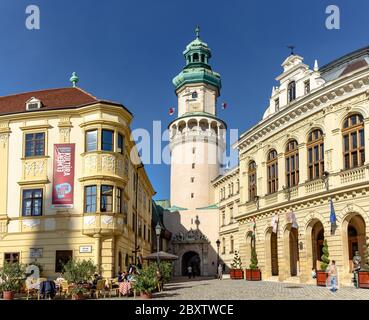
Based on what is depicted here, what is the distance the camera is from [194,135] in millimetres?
74000

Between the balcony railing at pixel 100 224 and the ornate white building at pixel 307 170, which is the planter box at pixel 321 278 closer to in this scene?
the ornate white building at pixel 307 170

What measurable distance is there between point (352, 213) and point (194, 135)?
45.4 m

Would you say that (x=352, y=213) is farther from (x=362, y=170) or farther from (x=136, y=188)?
(x=136, y=188)

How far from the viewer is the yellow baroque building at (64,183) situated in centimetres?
3016

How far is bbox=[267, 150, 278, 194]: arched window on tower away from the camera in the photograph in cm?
3879

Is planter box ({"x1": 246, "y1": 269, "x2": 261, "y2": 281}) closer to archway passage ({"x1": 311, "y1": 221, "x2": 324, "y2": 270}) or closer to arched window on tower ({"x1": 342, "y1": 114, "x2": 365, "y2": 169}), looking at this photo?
archway passage ({"x1": 311, "y1": 221, "x2": 324, "y2": 270})

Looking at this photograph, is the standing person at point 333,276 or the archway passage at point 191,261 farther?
the archway passage at point 191,261

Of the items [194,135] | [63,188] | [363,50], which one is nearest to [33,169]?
Result: [63,188]

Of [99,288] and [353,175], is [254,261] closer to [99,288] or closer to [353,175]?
[353,175]

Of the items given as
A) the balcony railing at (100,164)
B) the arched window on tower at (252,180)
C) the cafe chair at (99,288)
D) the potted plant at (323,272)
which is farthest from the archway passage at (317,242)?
the cafe chair at (99,288)

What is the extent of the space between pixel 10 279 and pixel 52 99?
1529 cm

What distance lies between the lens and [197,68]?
7956 cm

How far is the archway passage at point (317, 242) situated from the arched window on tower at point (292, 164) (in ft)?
10.7

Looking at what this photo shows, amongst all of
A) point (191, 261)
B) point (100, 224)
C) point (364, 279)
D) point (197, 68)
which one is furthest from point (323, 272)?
point (197, 68)
